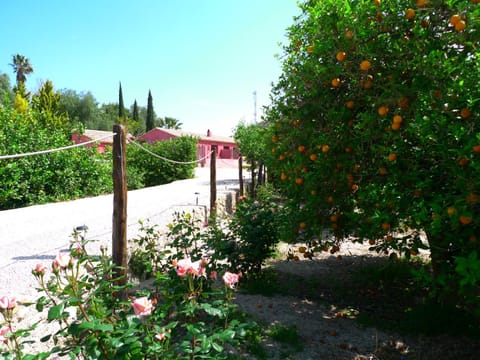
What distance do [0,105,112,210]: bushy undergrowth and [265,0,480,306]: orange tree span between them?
293 inches

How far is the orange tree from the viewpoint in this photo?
2217 mm

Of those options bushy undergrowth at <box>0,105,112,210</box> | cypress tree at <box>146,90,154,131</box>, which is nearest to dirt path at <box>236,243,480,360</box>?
bushy undergrowth at <box>0,105,112,210</box>

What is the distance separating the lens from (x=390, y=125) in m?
2.75

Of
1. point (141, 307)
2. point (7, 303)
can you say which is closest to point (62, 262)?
point (7, 303)

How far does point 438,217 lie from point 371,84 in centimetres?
131

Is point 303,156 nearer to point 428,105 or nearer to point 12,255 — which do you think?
point 428,105

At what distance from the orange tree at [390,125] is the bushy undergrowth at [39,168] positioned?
745 cm

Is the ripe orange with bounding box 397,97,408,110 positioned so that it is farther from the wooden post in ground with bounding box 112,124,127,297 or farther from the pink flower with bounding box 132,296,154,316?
the wooden post in ground with bounding box 112,124,127,297

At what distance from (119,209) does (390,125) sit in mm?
2475

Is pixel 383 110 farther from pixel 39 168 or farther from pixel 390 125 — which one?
A: pixel 39 168

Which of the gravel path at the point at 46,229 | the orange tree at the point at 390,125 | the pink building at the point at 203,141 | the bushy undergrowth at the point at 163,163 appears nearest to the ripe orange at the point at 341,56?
the orange tree at the point at 390,125

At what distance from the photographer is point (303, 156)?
3414mm

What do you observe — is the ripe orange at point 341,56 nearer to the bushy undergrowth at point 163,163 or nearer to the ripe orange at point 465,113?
the ripe orange at point 465,113

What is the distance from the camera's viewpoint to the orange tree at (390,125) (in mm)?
2217
